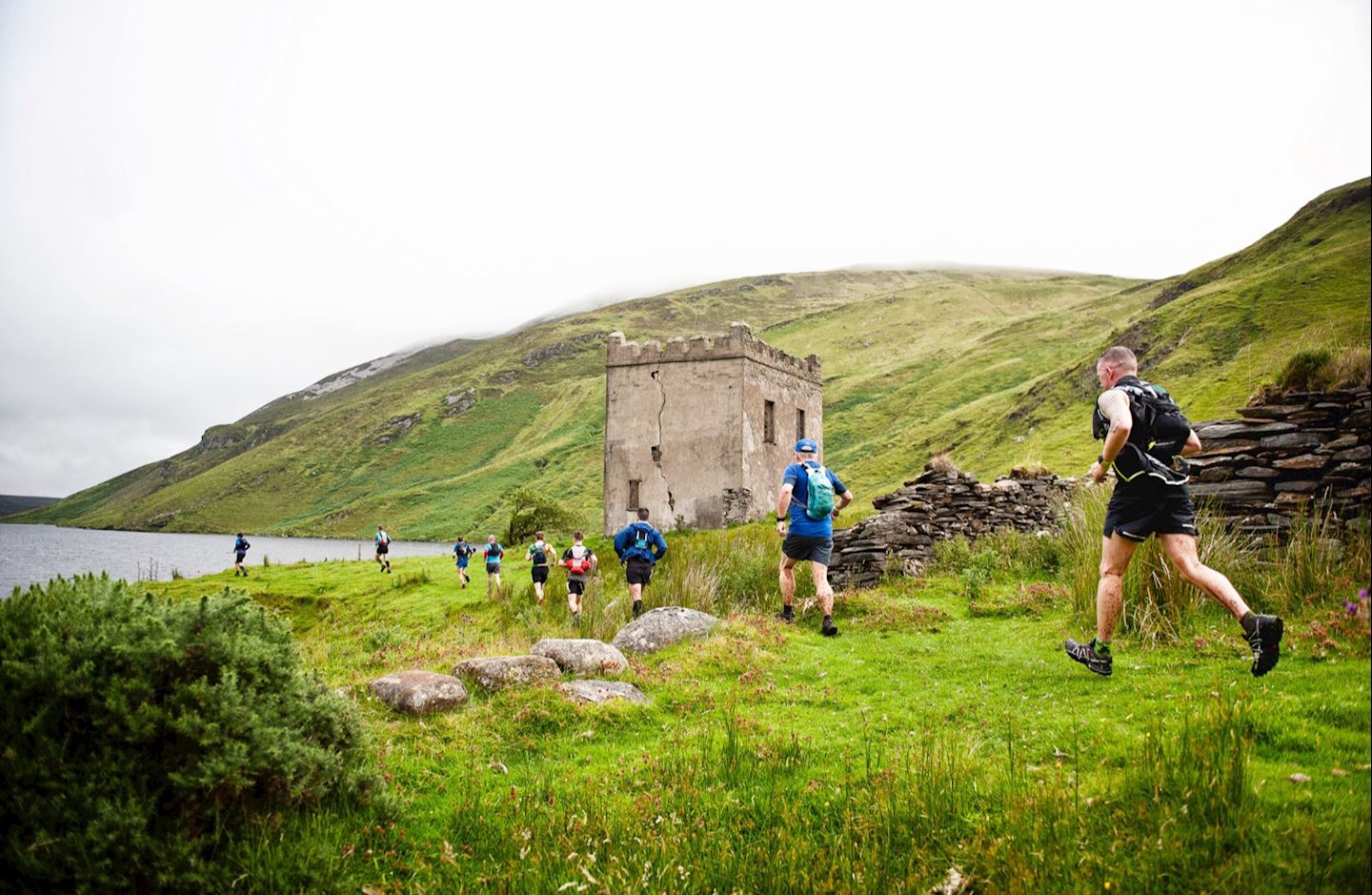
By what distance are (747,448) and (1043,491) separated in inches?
606

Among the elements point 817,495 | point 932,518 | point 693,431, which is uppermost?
point 693,431

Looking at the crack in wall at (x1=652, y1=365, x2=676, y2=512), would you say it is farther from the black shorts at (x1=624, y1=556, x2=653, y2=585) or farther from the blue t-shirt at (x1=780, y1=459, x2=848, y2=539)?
the blue t-shirt at (x1=780, y1=459, x2=848, y2=539)

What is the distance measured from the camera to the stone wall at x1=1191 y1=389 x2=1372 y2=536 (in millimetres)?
7723

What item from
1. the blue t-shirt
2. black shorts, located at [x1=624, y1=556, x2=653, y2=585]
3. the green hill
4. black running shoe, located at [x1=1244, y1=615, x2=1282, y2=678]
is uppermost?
the green hill

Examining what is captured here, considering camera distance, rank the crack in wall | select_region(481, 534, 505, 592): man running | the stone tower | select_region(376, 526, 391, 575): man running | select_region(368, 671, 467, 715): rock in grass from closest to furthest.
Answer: select_region(368, 671, 467, 715): rock in grass
select_region(481, 534, 505, 592): man running
the stone tower
select_region(376, 526, 391, 575): man running
the crack in wall

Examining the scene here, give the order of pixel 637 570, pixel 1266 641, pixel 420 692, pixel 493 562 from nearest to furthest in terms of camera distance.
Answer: pixel 1266 641 → pixel 420 692 → pixel 637 570 → pixel 493 562

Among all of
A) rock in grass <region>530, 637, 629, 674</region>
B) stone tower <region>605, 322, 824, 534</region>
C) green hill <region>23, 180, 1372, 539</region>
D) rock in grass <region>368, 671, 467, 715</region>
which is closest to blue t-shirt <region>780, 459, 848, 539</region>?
rock in grass <region>530, 637, 629, 674</region>

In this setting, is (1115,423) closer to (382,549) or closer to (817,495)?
(817,495)

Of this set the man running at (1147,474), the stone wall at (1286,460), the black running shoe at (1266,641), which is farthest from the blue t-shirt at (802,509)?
the black running shoe at (1266,641)

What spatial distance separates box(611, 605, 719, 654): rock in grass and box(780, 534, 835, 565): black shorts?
1.47m

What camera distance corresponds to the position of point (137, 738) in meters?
3.89

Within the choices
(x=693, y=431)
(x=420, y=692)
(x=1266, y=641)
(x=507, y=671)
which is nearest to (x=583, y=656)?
(x=507, y=671)

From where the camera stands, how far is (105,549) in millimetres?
77688

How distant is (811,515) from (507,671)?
14.4 ft
